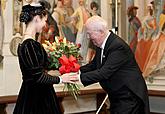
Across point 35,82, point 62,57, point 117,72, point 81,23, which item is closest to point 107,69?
point 117,72

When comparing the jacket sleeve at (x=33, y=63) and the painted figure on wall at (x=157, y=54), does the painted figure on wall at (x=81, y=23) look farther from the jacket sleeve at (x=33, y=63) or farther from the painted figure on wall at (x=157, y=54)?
the jacket sleeve at (x=33, y=63)

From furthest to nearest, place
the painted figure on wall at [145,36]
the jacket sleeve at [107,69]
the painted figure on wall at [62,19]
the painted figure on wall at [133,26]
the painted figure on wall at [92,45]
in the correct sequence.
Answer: the painted figure on wall at [133,26], the painted figure on wall at [92,45], the painted figure on wall at [145,36], the painted figure on wall at [62,19], the jacket sleeve at [107,69]

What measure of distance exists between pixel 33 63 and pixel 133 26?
4.51 m

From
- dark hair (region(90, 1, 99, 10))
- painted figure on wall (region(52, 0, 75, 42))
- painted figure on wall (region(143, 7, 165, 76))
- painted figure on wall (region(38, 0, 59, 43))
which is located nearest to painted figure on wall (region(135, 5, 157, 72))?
painted figure on wall (region(143, 7, 165, 76))

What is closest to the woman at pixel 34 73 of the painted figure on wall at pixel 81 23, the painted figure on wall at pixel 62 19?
the painted figure on wall at pixel 62 19

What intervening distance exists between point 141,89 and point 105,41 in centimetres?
72

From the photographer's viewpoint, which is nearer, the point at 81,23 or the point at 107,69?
the point at 107,69

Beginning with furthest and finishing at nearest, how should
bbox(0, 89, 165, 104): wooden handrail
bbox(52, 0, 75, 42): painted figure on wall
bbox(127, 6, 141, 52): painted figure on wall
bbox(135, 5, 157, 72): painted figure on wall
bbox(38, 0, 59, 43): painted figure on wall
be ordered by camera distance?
1. bbox(127, 6, 141, 52): painted figure on wall
2. bbox(135, 5, 157, 72): painted figure on wall
3. bbox(52, 0, 75, 42): painted figure on wall
4. bbox(38, 0, 59, 43): painted figure on wall
5. bbox(0, 89, 165, 104): wooden handrail

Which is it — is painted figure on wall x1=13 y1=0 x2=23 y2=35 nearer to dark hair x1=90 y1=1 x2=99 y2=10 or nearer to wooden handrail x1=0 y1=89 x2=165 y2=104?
wooden handrail x1=0 y1=89 x2=165 y2=104

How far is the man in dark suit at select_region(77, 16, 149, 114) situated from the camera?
396cm

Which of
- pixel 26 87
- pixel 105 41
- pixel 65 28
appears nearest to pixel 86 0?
pixel 65 28

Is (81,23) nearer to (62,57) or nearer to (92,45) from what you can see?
(92,45)

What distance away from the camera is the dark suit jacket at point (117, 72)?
12.9 feet

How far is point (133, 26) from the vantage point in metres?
7.78
